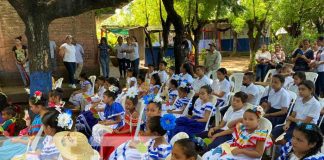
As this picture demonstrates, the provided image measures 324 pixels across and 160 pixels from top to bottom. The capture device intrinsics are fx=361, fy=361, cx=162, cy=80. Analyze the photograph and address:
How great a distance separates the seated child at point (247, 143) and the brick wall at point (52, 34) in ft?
26.5

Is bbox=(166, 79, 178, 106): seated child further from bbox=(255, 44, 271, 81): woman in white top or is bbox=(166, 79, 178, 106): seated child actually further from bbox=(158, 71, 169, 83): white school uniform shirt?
bbox=(255, 44, 271, 81): woman in white top

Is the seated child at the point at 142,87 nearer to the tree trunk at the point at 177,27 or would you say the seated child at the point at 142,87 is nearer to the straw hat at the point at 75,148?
the tree trunk at the point at 177,27

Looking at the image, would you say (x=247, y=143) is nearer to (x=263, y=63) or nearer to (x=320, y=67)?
(x=320, y=67)

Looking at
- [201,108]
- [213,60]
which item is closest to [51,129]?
[201,108]

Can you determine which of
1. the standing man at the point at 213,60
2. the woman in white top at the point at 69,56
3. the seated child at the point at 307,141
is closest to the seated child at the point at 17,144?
the seated child at the point at 307,141

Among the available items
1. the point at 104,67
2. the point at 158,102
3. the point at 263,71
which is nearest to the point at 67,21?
the point at 104,67

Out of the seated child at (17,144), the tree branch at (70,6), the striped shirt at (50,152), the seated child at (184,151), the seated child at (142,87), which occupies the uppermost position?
the tree branch at (70,6)

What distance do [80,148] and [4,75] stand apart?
27.0 feet

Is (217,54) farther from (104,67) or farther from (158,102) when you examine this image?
(158,102)

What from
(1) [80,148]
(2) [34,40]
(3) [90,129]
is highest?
(2) [34,40]

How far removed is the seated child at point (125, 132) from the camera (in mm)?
4562

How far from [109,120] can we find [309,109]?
104 inches

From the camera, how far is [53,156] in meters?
3.62

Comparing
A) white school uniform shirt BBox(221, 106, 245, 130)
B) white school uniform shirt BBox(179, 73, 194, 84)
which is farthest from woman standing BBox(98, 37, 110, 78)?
white school uniform shirt BBox(221, 106, 245, 130)
